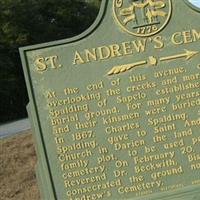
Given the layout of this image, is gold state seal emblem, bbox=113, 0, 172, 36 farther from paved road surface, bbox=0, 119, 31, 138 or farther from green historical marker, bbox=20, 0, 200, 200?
paved road surface, bbox=0, 119, 31, 138

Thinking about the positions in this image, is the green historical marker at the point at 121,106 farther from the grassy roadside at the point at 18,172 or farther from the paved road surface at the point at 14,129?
the paved road surface at the point at 14,129

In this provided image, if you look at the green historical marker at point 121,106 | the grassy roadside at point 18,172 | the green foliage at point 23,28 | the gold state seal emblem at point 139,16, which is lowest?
the green foliage at point 23,28

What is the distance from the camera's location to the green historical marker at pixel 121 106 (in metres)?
7.81

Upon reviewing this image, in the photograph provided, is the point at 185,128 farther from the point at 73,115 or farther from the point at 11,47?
the point at 11,47

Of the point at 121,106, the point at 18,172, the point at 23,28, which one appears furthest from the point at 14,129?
the point at 23,28

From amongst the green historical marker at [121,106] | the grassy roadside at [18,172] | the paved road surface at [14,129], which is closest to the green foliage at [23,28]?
the paved road surface at [14,129]

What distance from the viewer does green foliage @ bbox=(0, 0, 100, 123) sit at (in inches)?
1547

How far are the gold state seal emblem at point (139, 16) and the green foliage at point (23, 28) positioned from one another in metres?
28.8

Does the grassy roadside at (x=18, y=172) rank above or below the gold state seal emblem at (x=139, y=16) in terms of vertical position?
below

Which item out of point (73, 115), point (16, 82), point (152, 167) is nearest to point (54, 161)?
point (73, 115)

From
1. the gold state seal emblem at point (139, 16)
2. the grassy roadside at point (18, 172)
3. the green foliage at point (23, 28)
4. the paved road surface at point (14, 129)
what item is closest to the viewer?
the gold state seal emblem at point (139, 16)

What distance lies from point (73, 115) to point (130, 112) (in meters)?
0.64

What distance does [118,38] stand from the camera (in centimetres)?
790

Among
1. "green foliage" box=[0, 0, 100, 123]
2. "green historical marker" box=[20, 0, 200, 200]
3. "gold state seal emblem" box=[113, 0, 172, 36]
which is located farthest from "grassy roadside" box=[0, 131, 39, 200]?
"green foliage" box=[0, 0, 100, 123]
